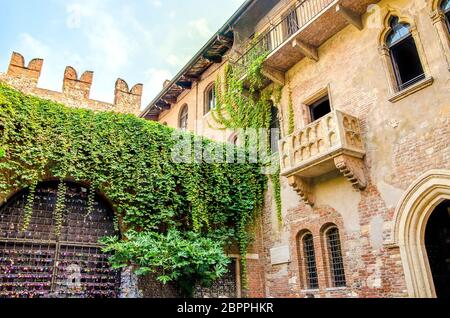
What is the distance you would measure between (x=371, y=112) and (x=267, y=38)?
5480 millimetres

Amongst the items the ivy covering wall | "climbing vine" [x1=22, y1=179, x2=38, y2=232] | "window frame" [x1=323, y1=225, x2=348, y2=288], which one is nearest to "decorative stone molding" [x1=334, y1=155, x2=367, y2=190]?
"window frame" [x1=323, y1=225, x2=348, y2=288]

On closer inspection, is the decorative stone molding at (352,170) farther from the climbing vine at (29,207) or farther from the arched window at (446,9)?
the climbing vine at (29,207)

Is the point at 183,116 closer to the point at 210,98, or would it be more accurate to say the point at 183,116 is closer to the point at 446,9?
the point at 210,98

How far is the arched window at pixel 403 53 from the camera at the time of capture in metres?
9.11

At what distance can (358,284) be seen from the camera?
8578 mm

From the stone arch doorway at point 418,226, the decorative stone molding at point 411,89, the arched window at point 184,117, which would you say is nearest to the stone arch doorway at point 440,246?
the stone arch doorway at point 418,226

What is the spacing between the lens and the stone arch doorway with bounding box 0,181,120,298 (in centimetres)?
882

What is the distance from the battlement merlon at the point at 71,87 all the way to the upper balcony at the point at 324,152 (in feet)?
44.1

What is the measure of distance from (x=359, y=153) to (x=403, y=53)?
3053 mm

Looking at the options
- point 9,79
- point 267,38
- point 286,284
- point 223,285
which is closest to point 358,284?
point 286,284

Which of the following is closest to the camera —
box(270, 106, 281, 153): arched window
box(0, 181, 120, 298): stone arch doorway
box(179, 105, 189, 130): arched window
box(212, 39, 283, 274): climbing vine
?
box(0, 181, 120, 298): stone arch doorway

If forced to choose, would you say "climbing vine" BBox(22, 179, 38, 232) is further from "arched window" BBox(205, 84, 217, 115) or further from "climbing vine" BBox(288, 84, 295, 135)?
"arched window" BBox(205, 84, 217, 115)

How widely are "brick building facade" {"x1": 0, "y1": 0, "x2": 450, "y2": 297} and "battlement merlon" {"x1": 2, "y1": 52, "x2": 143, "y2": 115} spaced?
11.1 m

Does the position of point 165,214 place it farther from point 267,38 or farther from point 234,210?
point 267,38
